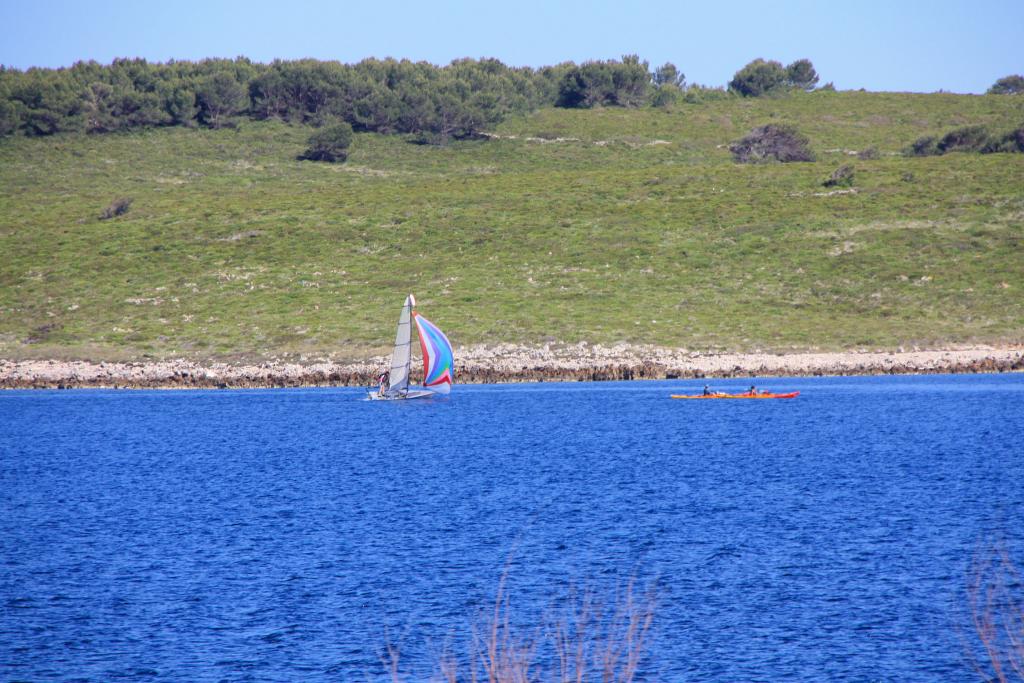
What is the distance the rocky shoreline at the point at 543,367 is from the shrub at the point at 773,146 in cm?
7081

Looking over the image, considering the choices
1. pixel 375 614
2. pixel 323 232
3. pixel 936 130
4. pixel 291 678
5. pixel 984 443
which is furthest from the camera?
pixel 936 130

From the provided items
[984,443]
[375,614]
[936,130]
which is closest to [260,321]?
[984,443]

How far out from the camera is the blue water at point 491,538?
873 inches

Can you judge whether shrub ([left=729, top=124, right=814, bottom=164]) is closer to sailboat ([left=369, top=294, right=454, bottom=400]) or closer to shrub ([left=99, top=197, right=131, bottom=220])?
shrub ([left=99, top=197, right=131, bottom=220])

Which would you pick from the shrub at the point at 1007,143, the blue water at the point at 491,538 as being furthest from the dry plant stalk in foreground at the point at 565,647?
the shrub at the point at 1007,143

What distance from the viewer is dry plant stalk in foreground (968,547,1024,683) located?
62.2 feet

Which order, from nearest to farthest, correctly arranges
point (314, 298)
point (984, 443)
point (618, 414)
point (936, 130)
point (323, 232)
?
point (984, 443) → point (618, 414) → point (314, 298) → point (323, 232) → point (936, 130)

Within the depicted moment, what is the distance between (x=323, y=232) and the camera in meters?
120

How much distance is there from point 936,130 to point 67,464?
143 m

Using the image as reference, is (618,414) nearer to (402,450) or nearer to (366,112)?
(402,450)

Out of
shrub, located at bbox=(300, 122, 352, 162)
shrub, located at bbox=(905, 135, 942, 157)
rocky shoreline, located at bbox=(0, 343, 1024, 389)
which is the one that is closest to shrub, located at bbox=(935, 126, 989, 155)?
shrub, located at bbox=(905, 135, 942, 157)

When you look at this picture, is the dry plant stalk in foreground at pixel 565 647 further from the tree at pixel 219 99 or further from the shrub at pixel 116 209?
the tree at pixel 219 99

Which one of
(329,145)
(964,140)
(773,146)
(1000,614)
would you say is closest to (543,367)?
(1000,614)

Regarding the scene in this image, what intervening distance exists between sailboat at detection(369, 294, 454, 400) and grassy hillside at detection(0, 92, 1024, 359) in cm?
1527
